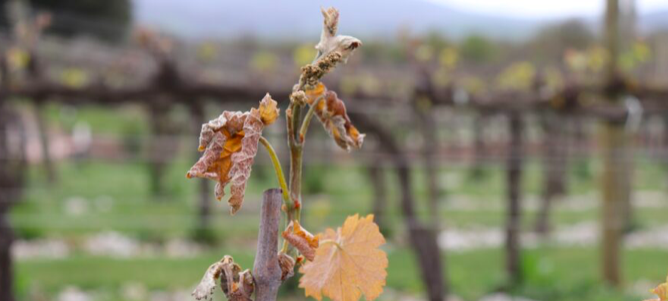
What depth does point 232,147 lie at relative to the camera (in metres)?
0.55

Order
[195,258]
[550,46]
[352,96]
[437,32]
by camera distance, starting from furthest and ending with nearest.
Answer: [437,32]
[550,46]
[195,258]
[352,96]

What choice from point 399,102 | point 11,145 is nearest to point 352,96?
point 399,102

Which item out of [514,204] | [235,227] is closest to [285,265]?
[514,204]

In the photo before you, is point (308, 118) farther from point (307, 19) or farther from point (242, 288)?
point (307, 19)

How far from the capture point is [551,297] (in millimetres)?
4566

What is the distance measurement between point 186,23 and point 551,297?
3766 centimetres

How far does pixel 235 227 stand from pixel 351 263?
7.79 metres

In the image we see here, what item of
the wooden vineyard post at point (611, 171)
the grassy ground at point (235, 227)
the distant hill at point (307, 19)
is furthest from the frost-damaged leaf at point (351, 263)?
the wooden vineyard post at point (611, 171)

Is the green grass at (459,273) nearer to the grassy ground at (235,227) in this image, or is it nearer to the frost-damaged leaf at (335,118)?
the grassy ground at (235,227)

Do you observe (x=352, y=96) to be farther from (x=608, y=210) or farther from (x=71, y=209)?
(x=71, y=209)

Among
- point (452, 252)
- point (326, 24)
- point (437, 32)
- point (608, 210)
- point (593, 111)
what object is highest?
point (437, 32)

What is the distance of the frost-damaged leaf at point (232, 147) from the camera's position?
53 cm

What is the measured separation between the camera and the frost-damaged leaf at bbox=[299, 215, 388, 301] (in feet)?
1.95

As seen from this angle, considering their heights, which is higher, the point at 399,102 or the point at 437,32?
the point at 437,32
